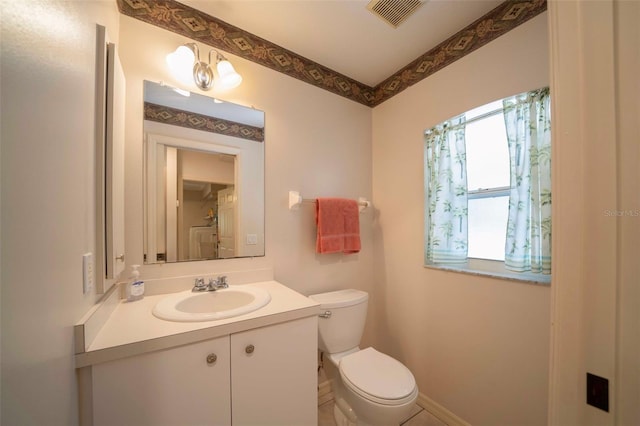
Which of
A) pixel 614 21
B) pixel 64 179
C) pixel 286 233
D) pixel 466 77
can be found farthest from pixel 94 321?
pixel 466 77

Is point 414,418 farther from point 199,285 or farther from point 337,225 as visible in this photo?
point 199,285

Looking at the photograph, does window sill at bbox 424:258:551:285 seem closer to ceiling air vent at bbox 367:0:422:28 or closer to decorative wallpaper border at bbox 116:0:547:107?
decorative wallpaper border at bbox 116:0:547:107

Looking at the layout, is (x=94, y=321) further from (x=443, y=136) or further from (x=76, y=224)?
(x=443, y=136)

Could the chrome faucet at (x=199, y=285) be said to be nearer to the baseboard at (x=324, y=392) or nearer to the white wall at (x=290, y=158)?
the white wall at (x=290, y=158)

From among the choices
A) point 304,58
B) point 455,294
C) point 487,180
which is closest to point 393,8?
point 304,58

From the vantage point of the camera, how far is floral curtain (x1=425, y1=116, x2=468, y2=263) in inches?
58.2

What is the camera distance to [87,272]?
731 millimetres

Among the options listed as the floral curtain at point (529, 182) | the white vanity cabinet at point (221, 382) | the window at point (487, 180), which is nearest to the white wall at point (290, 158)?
the white vanity cabinet at point (221, 382)

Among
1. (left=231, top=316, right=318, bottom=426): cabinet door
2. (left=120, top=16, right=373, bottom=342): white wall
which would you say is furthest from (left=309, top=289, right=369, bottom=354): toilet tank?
(left=231, top=316, right=318, bottom=426): cabinet door

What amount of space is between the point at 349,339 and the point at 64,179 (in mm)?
1559

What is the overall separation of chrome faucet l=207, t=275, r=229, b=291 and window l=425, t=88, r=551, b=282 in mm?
1322

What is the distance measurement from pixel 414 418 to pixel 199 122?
228 cm

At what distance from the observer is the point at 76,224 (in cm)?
66

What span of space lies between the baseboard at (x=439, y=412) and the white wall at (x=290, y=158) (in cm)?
82
